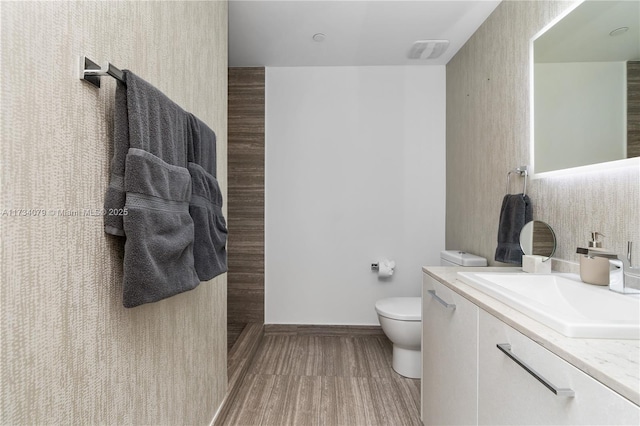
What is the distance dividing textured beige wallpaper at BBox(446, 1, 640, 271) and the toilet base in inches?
31.3

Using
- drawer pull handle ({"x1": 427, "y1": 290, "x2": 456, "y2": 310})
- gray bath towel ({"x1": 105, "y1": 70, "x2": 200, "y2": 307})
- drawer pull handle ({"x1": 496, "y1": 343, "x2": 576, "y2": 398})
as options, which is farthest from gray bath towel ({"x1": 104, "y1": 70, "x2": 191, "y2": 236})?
drawer pull handle ({"x1": 427, "y1": 290, "x2": 456, "y2": 310})

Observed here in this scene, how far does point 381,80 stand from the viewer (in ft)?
9.27

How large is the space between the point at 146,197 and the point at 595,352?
1.04 meters

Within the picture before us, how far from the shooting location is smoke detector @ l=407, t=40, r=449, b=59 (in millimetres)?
2396

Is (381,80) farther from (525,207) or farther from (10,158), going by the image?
(10,158)

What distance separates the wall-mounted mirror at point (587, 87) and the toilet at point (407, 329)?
81 centimetres

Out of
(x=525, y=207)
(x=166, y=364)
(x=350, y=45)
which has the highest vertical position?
(x=350, y=45)

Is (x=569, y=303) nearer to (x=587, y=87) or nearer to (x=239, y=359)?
(x=587, y=87)

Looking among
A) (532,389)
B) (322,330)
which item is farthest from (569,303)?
(322,330)

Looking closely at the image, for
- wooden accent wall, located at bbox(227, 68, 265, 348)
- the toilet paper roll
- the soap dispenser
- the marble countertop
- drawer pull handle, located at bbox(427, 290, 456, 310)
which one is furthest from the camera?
wooden accent wall, located at bbox(227, 68, 265, 348)

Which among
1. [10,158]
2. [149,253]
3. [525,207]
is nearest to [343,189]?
[525,207]

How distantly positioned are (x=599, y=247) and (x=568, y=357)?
2.60 feet

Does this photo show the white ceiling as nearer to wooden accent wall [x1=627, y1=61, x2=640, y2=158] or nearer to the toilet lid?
wooden accent wall [x1=627, y1=61, x2=640, y2=158]

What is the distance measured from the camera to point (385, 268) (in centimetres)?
274
